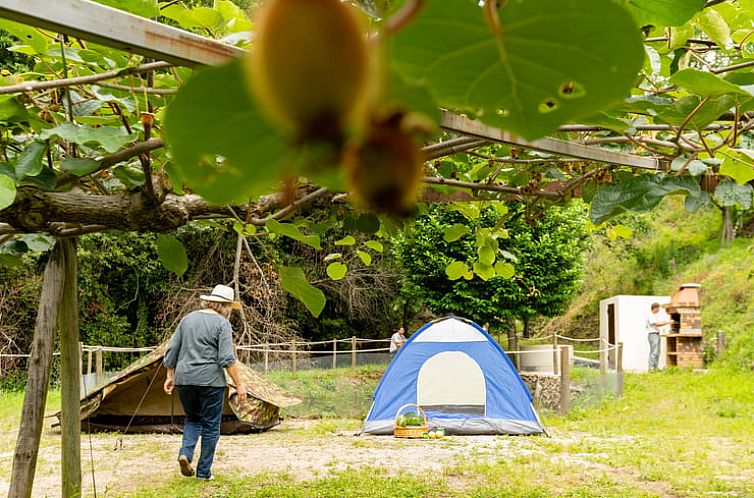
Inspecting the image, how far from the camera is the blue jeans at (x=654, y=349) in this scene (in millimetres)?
10523

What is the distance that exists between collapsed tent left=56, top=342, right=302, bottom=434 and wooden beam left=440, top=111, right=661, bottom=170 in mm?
5180

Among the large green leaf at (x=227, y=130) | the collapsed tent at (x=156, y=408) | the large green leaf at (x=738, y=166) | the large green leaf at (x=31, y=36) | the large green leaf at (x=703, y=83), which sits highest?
the large green leaf at (x=31, y=36)

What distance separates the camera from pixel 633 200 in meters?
1.08

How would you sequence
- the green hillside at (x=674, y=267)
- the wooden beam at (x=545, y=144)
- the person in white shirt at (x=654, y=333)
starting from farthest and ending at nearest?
the green hillside at (x=674, y=267) < the person in white shirt at (x=654, y=333) < the wooden beam at (x=545, y=144)

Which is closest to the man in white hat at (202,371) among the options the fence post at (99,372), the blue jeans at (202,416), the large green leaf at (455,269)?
the blue jeans at (202,416)

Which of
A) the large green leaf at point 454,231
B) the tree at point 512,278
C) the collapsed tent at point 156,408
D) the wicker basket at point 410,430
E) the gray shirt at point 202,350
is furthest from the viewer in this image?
the tree at point 512,278

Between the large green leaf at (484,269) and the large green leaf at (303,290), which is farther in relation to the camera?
the large green leaf at (484,269)

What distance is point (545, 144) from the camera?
1078 millimetres

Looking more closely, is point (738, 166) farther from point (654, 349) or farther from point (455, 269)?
point (654, 349)

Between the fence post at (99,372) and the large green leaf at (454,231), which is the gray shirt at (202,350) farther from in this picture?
the fence post at (99,372)

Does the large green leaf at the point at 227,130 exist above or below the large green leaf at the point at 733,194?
below

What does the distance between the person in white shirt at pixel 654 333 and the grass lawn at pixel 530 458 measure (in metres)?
2.45

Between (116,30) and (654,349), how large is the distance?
434 inches

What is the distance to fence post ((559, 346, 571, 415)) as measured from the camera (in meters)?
7.45
